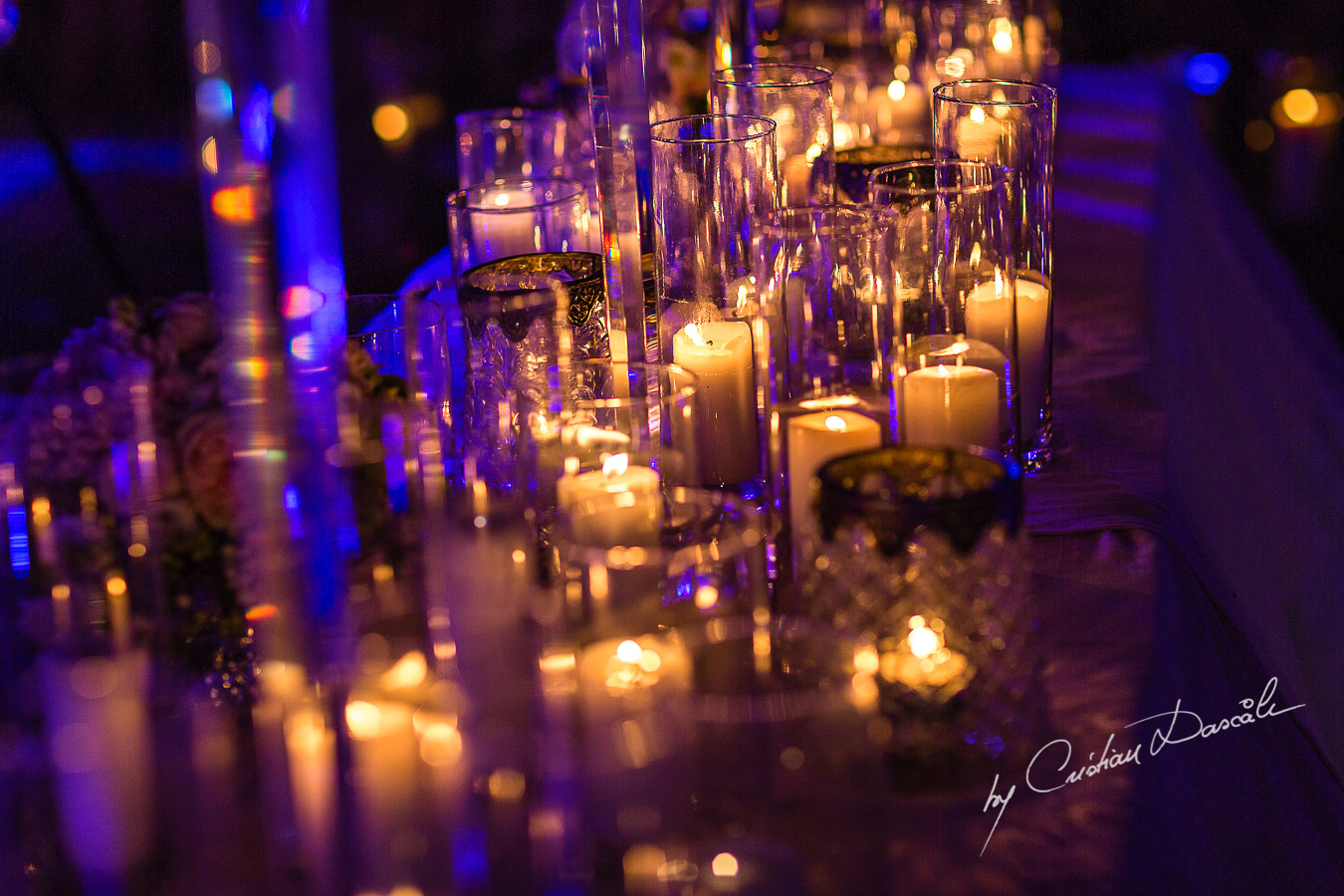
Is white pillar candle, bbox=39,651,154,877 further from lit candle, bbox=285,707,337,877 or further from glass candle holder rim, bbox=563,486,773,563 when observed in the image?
glass candle holder rim, bbox=563,486,773,563

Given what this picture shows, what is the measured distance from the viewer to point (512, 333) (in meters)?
0.89

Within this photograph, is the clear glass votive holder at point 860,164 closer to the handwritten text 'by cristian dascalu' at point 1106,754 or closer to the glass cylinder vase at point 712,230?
the glass cylinder vase at point 712,230

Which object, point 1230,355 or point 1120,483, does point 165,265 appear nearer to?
point 1120,483

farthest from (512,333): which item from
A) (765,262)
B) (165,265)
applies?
(165,265)

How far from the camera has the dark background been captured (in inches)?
53.5

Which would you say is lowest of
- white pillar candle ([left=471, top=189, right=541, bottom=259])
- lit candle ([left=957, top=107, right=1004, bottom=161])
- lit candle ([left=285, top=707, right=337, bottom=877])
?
lit candle ([left=285, top=707, right=337, bottom=877])

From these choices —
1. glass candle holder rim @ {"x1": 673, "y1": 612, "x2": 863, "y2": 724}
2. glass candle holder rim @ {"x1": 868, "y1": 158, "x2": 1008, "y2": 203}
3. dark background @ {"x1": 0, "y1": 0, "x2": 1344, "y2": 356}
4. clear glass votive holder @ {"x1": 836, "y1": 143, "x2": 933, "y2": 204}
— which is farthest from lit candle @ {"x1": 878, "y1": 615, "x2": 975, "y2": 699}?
dark background @ {"x1": 0, "y1": 0, "x2": 1344, "y2": 356}

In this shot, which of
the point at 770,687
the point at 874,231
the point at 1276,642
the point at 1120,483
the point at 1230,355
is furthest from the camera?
the point at 1230,355

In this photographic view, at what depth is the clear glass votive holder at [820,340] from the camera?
0.82 meters

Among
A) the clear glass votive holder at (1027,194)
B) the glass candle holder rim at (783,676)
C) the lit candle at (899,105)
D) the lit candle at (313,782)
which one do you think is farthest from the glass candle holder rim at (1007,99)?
the lit candle at (899,105)

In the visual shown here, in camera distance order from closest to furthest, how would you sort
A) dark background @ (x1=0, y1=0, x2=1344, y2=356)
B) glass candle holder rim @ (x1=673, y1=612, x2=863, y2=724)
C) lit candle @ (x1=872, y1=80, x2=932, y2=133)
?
1. glass candle holder rim @ (x1=673, y1=612, x2=863, y2=724)
2. dark background @ (x1=0, y1=0, x2=1344, y2=356)
3. lit candle @ (x1=872, y1=80, x2=932, y2=133)

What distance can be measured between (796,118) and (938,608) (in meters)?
0.71

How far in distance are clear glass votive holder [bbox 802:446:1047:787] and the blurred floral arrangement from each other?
0.83 ft

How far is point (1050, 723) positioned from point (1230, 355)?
68.2 inches
